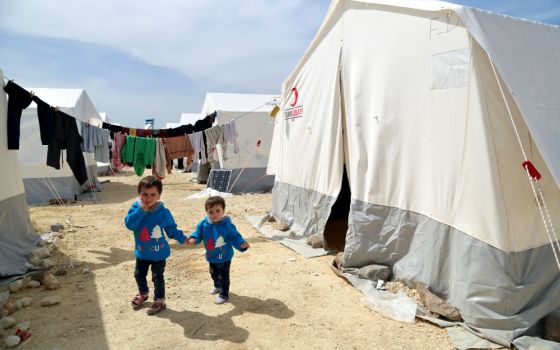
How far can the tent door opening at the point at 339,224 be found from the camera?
248 inches

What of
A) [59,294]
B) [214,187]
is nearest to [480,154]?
[59,294]

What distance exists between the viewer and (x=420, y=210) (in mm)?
4156

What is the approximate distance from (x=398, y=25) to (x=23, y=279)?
5681 mm

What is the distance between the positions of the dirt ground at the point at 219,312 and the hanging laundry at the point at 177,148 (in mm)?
4347

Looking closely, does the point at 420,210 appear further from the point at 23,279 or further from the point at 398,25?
the point at 23,279

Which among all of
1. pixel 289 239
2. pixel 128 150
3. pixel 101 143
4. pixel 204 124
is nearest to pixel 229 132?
pixel 204 124

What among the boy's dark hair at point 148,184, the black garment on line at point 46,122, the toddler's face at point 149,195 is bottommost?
the toddler's face at point 149,195

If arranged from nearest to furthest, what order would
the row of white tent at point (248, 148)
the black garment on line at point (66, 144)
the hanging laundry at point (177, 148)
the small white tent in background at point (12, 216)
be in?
the small white tent in background at point (12, 216) → the black garment on line at point (66, 144) → the hanging laundry at point (177, 148) → the row of white tent at point (248, 148)

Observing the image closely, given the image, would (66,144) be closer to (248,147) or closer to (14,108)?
(14,108)

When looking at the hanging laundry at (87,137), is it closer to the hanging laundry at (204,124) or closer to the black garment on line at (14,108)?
the hanging laundry at (204,124)

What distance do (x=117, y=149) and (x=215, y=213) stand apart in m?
6.72

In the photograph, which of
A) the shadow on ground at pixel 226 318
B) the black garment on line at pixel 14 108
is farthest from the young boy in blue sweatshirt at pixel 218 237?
the black garment on line at pixel 14 108

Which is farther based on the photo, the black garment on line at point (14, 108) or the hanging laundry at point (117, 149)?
the hanging laundry at point (117, 149)

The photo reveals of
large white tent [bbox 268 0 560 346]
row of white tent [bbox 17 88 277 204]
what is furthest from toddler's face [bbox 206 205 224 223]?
row of white tent [bbox 17 88 277 204]
